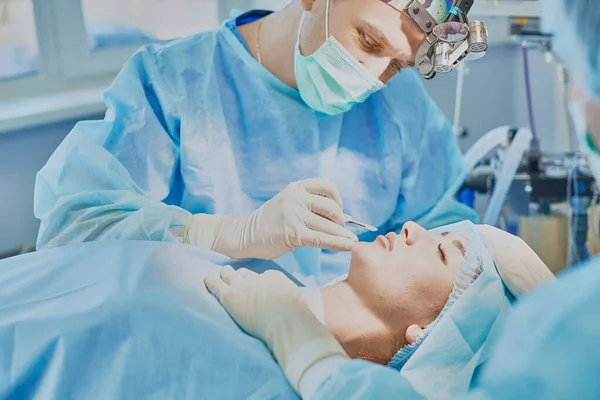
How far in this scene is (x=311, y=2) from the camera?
5.14 feet

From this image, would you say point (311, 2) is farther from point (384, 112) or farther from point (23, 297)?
point (23, 297)

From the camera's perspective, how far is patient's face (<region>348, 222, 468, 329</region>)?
51.2 inches

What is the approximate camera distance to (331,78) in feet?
5.09

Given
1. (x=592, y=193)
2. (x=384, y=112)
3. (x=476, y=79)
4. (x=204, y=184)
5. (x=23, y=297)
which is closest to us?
(x=23, y=297)

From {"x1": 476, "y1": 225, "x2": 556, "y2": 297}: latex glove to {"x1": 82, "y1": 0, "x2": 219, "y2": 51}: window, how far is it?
1.41m

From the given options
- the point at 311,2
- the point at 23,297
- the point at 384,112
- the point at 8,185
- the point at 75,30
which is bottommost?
the point at 8,185

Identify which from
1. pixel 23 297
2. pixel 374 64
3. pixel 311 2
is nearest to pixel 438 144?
pixel 374 64

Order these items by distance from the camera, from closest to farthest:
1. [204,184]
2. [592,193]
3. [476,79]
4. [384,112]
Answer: [204,184]
[384,112]
[592,193]
[476,79]

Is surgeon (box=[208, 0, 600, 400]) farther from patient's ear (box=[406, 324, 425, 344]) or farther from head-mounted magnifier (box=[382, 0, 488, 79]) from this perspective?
head-mounted magnifier (box=[382, 0, 488, 79])

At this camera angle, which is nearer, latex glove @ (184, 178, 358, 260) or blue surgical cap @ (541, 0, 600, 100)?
blue surgical cap @ (541, 0, 600, 100)

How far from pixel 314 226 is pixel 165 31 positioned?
1296 mm

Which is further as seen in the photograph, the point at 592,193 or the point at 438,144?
the point at 592,193

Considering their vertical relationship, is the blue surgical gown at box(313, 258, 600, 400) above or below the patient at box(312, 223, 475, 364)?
above

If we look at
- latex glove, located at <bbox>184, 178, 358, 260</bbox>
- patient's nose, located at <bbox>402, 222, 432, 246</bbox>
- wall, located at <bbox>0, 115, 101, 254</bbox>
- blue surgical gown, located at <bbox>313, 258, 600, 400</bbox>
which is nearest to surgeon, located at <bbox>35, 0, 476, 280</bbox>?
latex glove, located at <bbox>184, 178, 358, 260</bbox>
